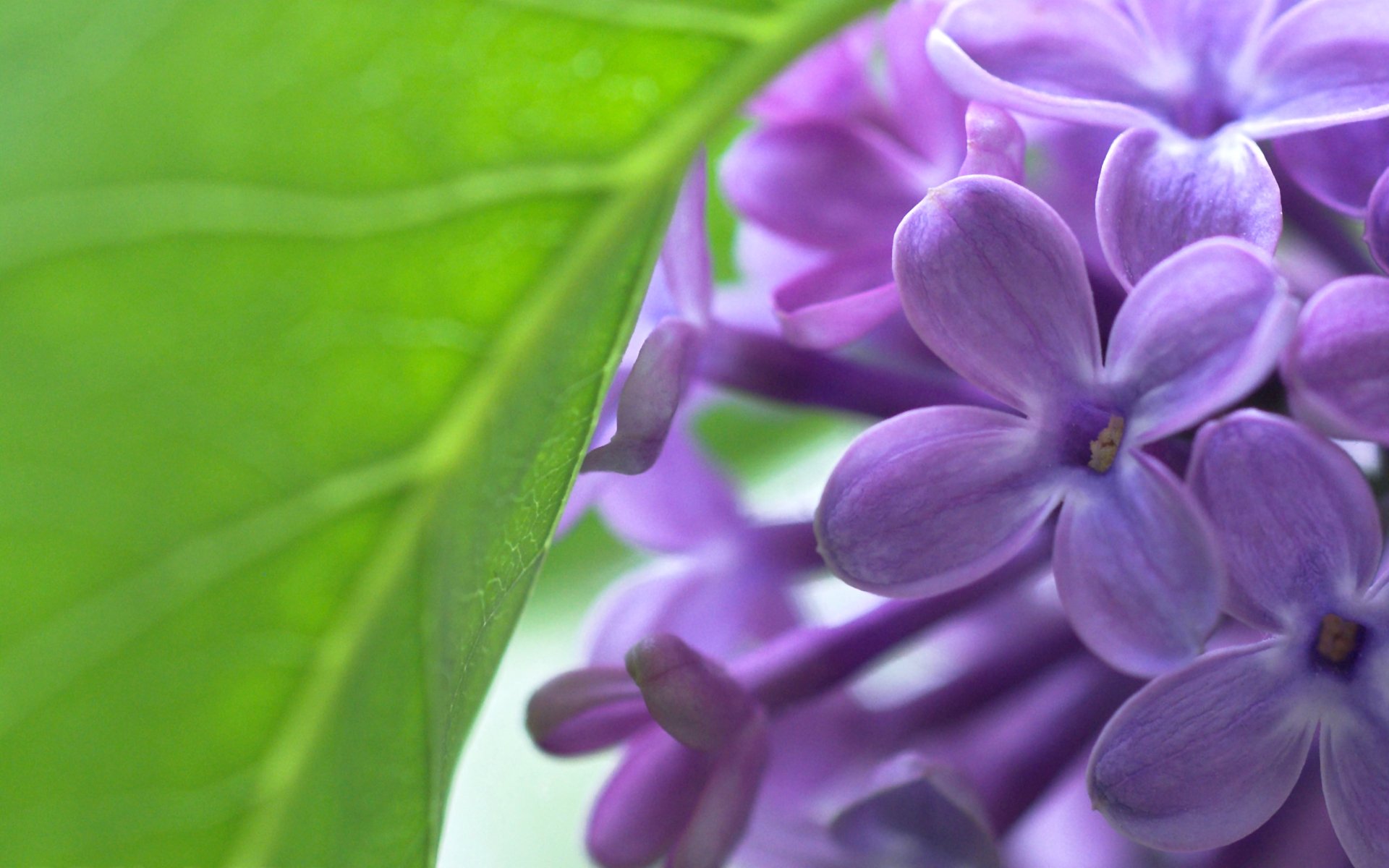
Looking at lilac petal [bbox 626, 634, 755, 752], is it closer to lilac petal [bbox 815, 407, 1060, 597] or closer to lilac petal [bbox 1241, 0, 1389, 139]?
lilac petal [bbox 815, 407, 1060, 597]

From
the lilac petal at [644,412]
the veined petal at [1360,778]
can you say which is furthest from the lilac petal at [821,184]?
the veined petal at [1360,778]

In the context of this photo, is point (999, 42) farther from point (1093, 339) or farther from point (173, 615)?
point (173, 615)

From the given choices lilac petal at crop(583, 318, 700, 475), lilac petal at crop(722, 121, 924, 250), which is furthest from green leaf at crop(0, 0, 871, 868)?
lilac petal at crop(722, 121, 924, 250)

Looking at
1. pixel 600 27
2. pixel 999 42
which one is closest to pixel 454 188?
pixel 600 27

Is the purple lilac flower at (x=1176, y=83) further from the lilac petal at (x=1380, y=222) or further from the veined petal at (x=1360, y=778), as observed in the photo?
the veined petal at (x=1360, y=778)

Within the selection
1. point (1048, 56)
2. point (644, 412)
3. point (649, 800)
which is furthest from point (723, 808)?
point (1048, 56)

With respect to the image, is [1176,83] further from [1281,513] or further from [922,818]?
[922,818]
